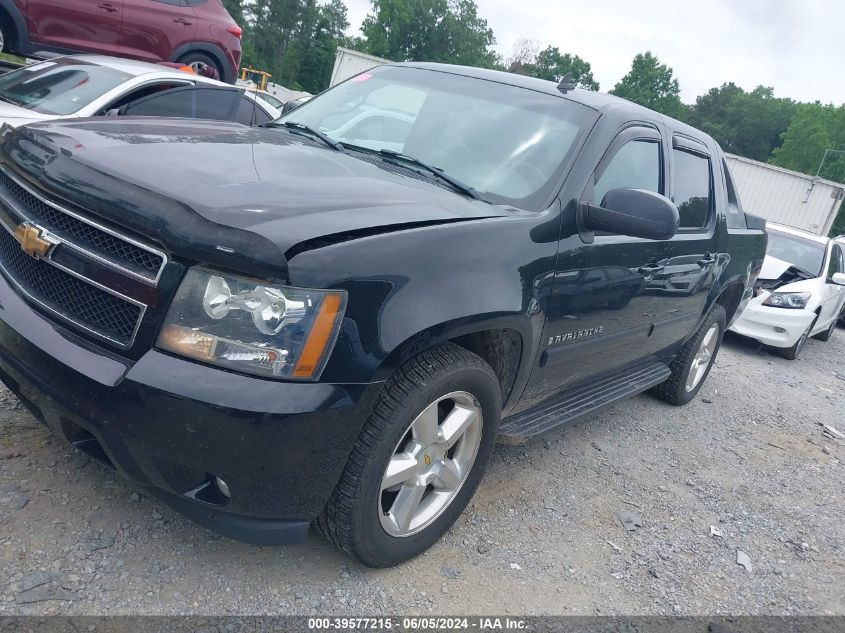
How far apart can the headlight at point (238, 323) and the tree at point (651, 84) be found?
88858mm

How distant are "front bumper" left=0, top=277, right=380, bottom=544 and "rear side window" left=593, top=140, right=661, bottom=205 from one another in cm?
169

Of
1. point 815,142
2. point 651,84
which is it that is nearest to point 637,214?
point 815,142

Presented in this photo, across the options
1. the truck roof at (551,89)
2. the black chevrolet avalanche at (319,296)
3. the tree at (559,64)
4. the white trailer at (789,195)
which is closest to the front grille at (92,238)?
the black chevrolet avalanche at (319,296)

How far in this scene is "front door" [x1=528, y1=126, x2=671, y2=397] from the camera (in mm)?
2926

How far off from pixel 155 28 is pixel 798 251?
875 centimetres

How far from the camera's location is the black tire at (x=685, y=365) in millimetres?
4910

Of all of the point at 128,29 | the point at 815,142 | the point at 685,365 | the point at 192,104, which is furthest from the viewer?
the point at 815,142

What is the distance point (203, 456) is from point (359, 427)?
453 millimetres

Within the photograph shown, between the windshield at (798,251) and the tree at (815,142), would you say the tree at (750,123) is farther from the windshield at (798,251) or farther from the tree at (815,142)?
the windshield at (798,251)

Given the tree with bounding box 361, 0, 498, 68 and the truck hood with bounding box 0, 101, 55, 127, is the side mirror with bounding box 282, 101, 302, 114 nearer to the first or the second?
the truck hood with bounding box 0, 101, 55, 127

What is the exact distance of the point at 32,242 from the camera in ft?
7.18

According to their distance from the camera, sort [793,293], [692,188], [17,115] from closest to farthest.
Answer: [692,188]
[17,115]
[793,293]

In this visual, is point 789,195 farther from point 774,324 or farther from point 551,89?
point 551,89

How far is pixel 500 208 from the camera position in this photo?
2717 mm
